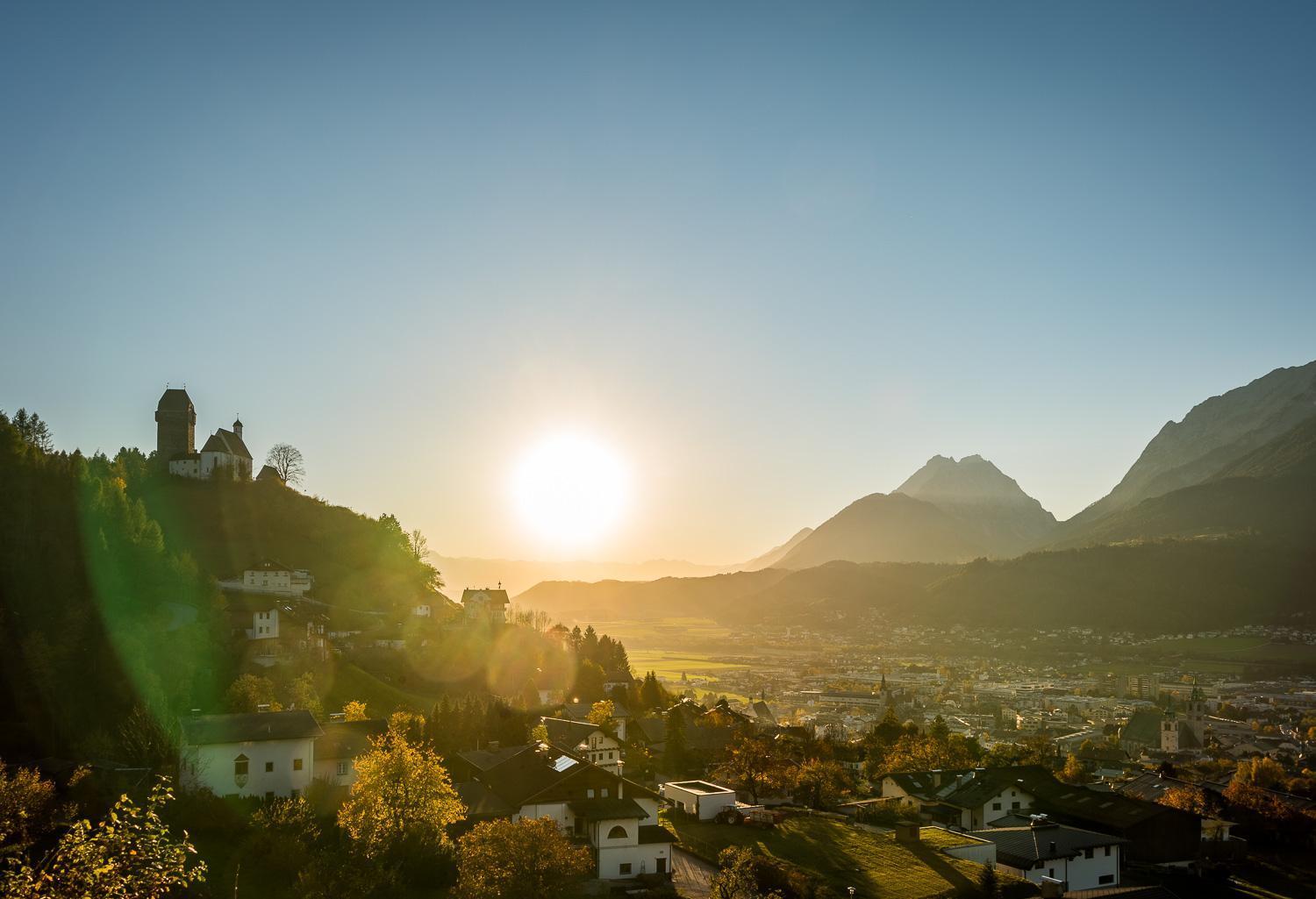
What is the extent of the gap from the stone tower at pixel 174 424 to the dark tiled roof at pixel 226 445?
3259mm

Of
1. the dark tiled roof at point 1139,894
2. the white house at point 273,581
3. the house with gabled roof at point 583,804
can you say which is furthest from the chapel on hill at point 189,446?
the dark tiled roof at point 1139,894

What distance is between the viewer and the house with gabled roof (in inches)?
1451

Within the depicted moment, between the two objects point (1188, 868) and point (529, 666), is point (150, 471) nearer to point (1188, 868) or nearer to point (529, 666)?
point (529, 666)

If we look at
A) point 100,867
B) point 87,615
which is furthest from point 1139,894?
point 87,615

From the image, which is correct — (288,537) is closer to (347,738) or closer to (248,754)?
(347,738)

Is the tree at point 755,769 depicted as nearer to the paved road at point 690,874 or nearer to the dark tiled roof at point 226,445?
the paved road at point 690,874

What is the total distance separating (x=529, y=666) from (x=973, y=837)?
58.0m

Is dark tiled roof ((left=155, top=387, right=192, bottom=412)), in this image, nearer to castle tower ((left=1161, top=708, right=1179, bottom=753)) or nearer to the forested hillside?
the forested hillside

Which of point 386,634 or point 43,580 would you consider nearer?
point 43,580

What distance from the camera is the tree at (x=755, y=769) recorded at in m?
51.5

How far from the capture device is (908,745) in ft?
209

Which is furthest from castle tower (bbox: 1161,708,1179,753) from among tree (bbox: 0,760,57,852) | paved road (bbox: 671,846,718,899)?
tree (bbox: 0,760,57,852)

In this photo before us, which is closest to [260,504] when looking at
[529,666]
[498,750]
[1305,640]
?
[529,666]

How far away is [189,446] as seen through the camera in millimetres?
112000
